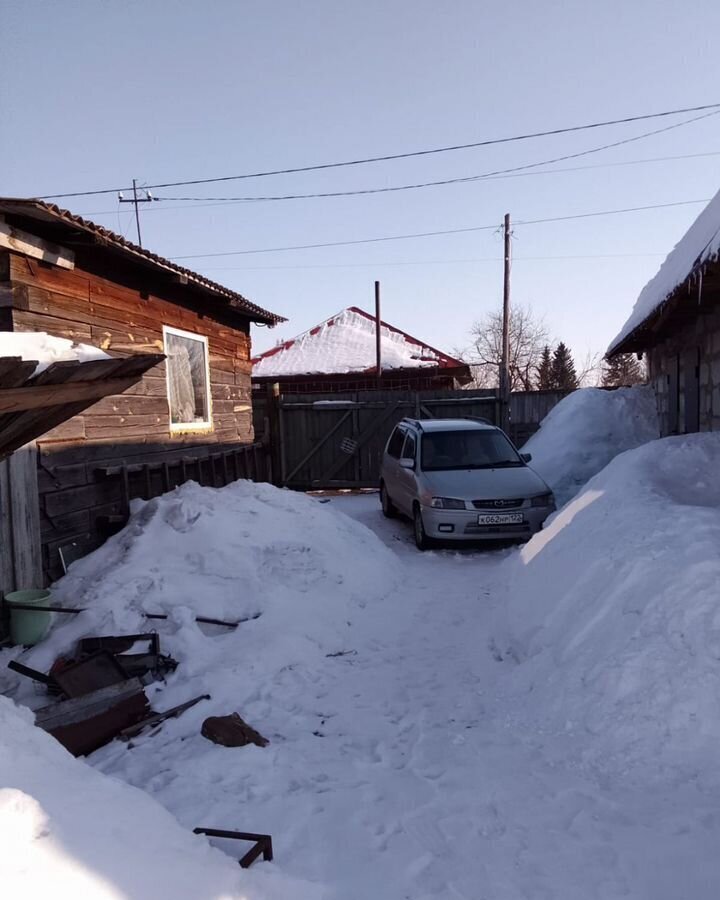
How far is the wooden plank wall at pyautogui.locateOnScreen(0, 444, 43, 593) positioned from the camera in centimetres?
513

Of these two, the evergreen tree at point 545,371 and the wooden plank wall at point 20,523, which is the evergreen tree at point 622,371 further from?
the wooden plank wall at point 20,523

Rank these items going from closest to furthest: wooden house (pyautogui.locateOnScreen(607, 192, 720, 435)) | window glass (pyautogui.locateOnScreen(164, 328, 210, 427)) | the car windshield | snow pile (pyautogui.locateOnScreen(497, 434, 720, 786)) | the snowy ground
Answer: the snowy ground < snow pile (pyautogui.locateOnScreen(497, 434, 720, 786)) < wooden house (pyautogui.locateOnScreen(607, 192, 720, 435)) < window glass (pyautogui.locateOnScreen(164, 328, 210, 427)) < the car windshield

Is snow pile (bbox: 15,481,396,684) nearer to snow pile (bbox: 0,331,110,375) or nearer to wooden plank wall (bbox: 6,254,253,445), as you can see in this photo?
wooden plank wall (bbox: 6,254,253,445)

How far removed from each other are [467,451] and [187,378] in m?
4.29

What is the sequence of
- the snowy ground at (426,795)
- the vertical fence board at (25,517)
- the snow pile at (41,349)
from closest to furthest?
the snow pile at (41,349), the snowy ground at (426,795), the vertical fence board at (25,517)

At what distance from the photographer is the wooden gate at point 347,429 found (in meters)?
14.4

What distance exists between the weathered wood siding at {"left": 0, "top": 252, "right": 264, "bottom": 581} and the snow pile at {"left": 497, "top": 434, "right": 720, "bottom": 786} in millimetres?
4191

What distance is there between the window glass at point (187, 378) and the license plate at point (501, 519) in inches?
164

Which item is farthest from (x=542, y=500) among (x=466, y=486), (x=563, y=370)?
(x=563, y=370)

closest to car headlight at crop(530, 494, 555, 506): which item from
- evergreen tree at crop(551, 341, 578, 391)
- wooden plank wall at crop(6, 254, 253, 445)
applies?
wooden plank wall at crop(6, 254, 253, 445)

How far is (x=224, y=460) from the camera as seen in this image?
9461 mm

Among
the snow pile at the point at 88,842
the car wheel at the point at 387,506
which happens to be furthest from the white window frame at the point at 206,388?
the snow pile at the point at 88,842

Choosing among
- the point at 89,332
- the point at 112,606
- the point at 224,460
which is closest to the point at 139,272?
the point at 89,332

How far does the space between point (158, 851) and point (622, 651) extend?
2809 mm
